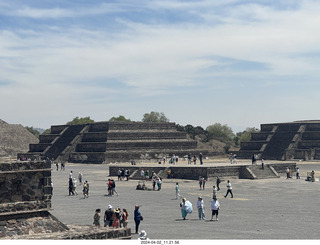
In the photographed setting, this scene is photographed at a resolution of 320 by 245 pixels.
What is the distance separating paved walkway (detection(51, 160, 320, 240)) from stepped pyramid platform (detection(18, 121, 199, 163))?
107 ft

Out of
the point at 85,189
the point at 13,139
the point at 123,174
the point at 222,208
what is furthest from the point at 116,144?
the point at 222,208

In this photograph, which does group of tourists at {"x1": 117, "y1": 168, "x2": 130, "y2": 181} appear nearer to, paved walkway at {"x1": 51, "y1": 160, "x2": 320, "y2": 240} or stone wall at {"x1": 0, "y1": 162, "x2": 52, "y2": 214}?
paved walkway at {"x1": 51, "y1": 160, "x2": 320, "y2": 240}

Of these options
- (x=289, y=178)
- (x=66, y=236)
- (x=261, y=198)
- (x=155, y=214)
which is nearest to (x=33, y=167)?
(x=66, y=236)

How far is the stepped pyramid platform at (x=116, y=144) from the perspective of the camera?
79.7 metres

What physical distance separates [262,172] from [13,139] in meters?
74.7

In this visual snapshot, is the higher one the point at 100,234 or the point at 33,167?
the point at 33,167

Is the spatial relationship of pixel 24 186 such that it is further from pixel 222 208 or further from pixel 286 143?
pixel 286 143

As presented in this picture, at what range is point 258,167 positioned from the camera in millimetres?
52438

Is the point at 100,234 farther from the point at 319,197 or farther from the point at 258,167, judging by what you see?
the point at 258,167

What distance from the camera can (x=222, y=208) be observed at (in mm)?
29703

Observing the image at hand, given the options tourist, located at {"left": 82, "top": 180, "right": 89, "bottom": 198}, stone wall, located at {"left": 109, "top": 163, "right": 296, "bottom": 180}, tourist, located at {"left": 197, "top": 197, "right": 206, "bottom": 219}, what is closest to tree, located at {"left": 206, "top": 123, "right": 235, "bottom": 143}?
stone wall, located at {"left": 109, "top": 163, "right": 296, "bottom": 180}

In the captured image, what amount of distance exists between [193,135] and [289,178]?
80951 millimetres

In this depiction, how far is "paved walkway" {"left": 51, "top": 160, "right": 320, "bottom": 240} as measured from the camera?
2153 centimetres
